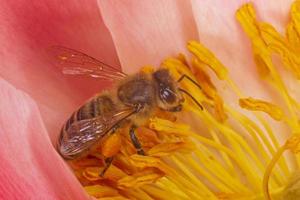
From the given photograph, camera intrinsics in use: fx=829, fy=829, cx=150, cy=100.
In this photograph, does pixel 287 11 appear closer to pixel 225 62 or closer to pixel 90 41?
pixel 225 62

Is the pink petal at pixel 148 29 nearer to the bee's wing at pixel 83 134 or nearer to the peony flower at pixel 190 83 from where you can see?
the peony flower at pixel 190 83

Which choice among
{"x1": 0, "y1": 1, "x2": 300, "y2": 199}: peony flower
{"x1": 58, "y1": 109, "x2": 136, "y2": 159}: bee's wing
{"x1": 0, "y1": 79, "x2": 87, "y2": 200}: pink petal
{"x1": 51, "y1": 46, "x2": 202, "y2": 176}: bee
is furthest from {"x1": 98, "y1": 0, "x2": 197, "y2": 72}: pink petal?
{"x1": 0, "y1": 79, "x2": 87, "y2": 200}: pink petal

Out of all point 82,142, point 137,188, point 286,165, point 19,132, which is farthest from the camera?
point 286,165

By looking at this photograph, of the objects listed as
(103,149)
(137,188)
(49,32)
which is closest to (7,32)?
(49,32)

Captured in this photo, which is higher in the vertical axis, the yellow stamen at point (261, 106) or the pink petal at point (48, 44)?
the pink petal at point (48, 44)

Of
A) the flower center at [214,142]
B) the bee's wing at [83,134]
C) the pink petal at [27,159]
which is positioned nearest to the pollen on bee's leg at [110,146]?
the flower center at [214,142]

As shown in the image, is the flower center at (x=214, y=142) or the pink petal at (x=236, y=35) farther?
the pink petal at (x=236, y=35)
